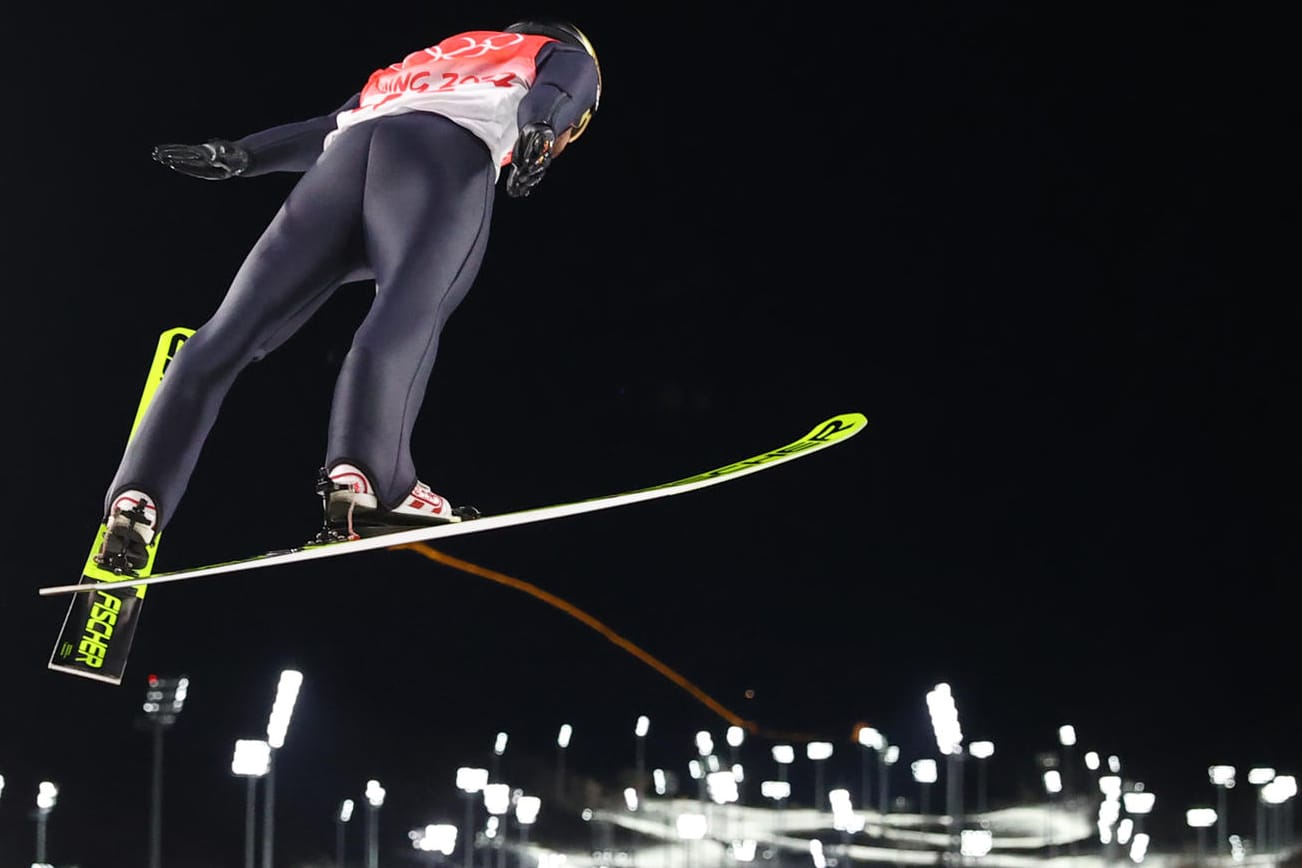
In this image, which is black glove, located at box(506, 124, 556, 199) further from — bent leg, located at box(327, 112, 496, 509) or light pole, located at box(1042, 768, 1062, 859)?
light pole, located at box(1042, 768, 1062, 859)

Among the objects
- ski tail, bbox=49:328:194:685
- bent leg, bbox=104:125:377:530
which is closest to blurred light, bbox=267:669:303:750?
ski tail, bbox=49:328:194:685

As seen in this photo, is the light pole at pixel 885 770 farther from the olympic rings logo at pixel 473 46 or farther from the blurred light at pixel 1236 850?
the olympic rings logo at pixel 473 46

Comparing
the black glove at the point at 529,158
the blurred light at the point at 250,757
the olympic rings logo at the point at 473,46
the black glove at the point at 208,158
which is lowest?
the blurred light at the point at 250,757

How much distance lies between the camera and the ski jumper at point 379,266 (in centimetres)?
582

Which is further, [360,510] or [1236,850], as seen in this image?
[1236,850]

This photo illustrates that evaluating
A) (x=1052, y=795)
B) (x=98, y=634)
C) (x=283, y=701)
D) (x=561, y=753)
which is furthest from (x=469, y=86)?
(x=1052, y=795)

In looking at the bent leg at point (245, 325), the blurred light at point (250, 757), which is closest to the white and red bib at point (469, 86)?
the bent leg at point (245, 325)

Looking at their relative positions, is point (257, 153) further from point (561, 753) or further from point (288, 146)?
point (561, 753)

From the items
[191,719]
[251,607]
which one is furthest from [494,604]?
[251,607]

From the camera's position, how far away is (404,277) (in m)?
5.88

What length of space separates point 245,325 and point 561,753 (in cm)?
5741

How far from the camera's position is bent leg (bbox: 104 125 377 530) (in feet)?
19.8

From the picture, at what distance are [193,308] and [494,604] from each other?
27.9 m

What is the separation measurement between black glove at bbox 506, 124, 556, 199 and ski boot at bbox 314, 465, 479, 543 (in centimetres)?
120
